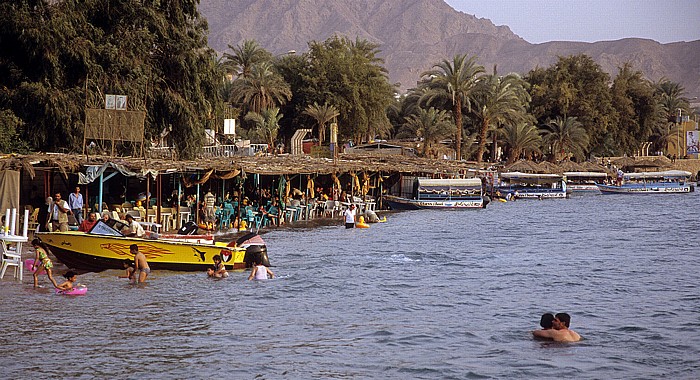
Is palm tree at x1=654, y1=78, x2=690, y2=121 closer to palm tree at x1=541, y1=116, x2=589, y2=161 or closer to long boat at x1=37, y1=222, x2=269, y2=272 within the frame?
palm tree at x1=541, y1=116, x2=589, y2=161

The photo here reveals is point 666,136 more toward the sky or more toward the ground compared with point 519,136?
more toward the sky

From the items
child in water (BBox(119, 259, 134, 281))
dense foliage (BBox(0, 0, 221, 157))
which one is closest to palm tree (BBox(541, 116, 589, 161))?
dense foliage (BBox(0, 0, 221, 157))

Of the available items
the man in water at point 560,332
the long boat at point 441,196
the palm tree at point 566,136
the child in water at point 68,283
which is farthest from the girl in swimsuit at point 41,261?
the palm tree at point 566,136

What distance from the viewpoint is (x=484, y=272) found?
79.8ft

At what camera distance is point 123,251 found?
1995 centimetres

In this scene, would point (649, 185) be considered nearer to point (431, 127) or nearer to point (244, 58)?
point (431, 127)

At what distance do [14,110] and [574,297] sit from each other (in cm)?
2073

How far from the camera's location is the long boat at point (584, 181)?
81875mm

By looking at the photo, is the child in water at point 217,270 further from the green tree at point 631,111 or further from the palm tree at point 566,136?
the green tree at point 631,111

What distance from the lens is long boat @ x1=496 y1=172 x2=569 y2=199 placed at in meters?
70.0

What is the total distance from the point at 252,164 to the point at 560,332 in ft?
69.0

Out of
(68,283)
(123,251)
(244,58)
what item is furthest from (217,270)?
(244,58)

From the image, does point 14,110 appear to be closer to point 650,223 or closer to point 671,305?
point 671,305

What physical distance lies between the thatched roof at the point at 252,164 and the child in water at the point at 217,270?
19.1ft
